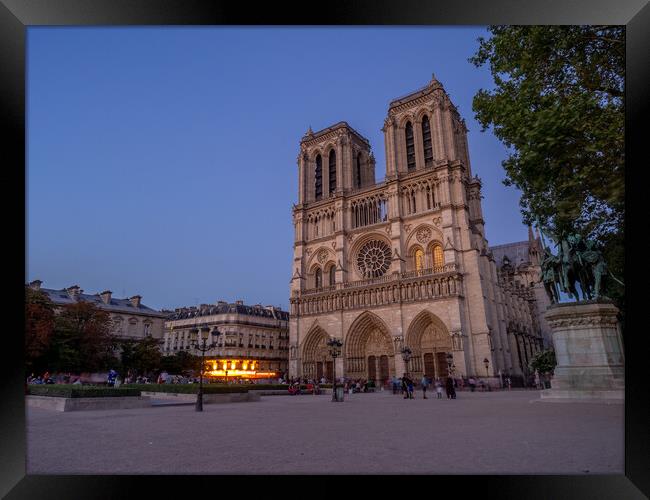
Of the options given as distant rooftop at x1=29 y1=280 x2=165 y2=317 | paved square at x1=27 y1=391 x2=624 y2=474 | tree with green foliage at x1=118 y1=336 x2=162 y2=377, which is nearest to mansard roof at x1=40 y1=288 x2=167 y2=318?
distant rooftop at x1=29 y1=280 x2=165 y2=317

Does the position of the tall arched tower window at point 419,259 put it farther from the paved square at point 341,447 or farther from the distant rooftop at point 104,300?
the paved square at point 341,447

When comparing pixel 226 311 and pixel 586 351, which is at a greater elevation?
pixel 226 311

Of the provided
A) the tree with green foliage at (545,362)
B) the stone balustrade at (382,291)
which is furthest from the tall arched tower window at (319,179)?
the tree with green foliage at (545,362)

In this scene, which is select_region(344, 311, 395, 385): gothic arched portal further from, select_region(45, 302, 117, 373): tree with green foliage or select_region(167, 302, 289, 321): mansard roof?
select_region(167, 302, 289, 321): mansard roof

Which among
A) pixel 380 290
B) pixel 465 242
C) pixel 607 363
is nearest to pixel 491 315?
pixel 465 242

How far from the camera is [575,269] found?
14.9 m

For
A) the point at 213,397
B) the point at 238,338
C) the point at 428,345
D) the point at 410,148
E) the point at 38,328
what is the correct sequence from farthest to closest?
the point at 238,338
the point at 410,148
the point at 428,345
the point at 38,328
the point at 213,397

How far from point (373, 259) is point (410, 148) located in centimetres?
1143

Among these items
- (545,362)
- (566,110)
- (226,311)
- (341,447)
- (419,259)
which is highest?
→ (419,259)

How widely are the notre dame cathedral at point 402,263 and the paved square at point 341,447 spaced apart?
25.1 metres

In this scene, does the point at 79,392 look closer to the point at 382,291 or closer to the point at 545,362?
the point at 382,291

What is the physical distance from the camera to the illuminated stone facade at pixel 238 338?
167 feet

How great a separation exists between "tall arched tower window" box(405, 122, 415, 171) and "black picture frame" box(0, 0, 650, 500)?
35954mm
